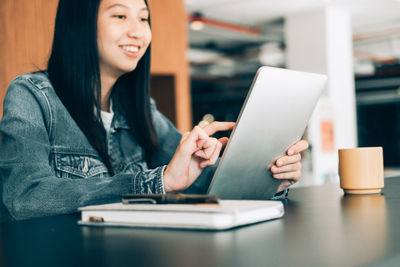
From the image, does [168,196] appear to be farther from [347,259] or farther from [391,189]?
[391,189]

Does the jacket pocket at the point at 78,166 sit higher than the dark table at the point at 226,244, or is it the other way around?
the jacket pocket at the point at 78,166

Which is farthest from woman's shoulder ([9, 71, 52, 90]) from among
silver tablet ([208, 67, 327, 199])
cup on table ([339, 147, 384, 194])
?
cup on table ([339, 147, 384, 194])

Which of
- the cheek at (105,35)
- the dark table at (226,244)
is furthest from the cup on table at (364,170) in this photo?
the cheek at (105,35)

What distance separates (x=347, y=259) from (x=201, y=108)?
17354 millimetres

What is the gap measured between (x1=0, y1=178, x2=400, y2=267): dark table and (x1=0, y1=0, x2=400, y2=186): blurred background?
0.95m

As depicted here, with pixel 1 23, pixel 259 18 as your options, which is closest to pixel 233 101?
pixel 259 18

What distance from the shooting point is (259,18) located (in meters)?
7.26

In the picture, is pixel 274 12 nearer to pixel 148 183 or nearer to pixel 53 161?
pixel 53 161

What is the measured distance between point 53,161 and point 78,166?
0.07 meters

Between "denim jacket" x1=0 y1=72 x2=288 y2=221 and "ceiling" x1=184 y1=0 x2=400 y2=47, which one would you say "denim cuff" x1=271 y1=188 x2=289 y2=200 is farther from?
"ceiling" x1=184 y1=0 x2=400 y2=47

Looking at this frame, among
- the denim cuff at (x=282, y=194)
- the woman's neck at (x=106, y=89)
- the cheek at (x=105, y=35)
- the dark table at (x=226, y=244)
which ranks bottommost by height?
the denim cuff at (x=282, y=194)

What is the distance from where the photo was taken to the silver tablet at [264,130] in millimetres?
980

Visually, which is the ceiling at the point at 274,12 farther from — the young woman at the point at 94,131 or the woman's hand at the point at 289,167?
the woman's hand at the point at 289,167

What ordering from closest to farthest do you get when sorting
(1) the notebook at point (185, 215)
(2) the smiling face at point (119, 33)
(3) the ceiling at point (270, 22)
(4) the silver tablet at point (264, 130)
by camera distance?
(1) the notebook at point (185, 215), (4) the silver tablet at point (264, 130), (2) the smiling face at point (119, 33), (3) the ceiling at point (270, 22)
